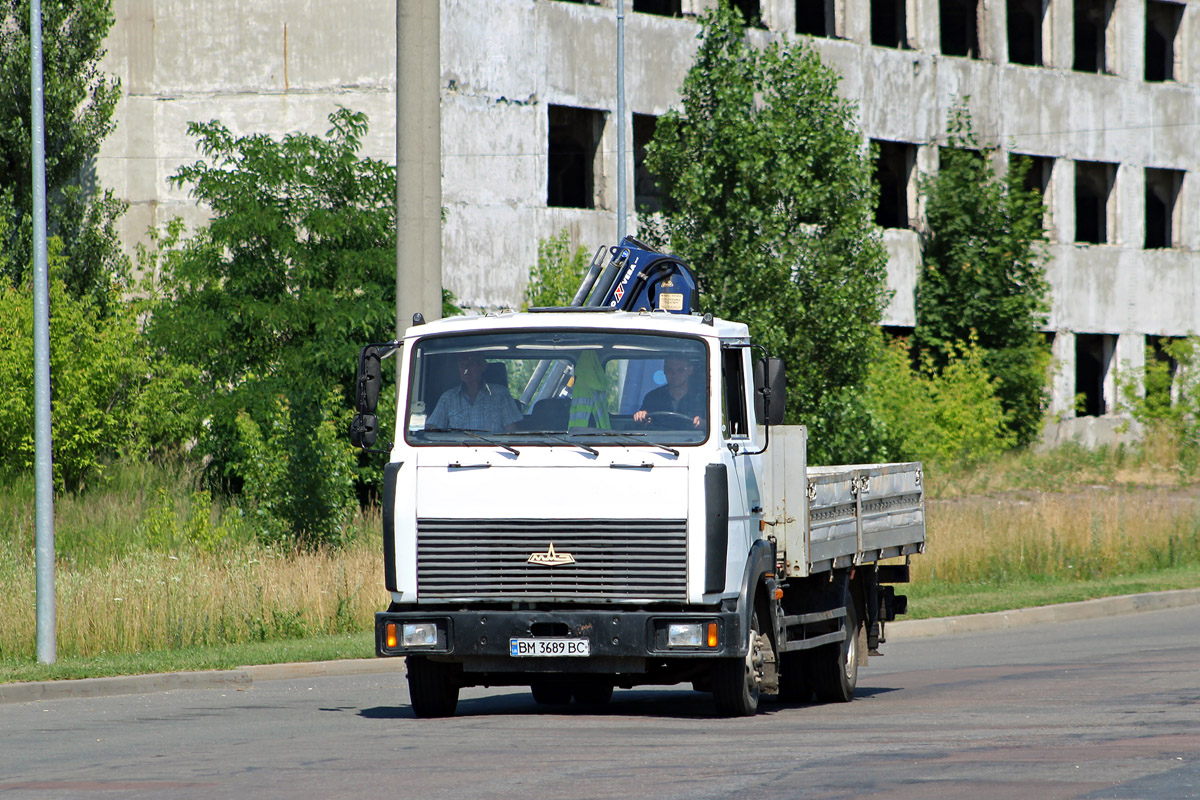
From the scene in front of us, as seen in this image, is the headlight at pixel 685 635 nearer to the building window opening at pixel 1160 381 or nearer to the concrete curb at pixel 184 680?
the concrete curb at pixel 184 680

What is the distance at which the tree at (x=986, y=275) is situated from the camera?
43.4 meters

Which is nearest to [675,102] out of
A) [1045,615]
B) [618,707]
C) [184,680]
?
[1045,615]

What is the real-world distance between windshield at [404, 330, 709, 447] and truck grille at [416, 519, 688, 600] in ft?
1.89

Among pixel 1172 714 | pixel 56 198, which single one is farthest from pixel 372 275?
pixel 1172 714

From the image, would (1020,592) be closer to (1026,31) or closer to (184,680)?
(184,680)

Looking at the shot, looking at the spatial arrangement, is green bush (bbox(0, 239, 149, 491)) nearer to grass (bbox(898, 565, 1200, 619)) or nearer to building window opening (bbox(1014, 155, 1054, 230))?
grass (bbox(898, 565, 1200, 619))

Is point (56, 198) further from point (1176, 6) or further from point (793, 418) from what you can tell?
point (1176, 6)

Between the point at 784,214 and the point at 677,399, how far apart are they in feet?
60.9

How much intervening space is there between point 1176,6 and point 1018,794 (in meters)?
45.8

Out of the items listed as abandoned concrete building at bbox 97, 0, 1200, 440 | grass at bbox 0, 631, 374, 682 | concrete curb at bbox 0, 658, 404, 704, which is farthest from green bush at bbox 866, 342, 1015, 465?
concrete curb at bbox 0, 658, 404, 704

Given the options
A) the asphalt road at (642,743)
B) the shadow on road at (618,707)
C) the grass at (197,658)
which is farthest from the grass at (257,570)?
the shadow on road at (618,707)

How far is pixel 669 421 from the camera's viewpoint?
39.5ft

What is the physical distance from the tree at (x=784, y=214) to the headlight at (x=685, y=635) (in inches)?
712

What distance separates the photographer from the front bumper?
11570 millimetres
